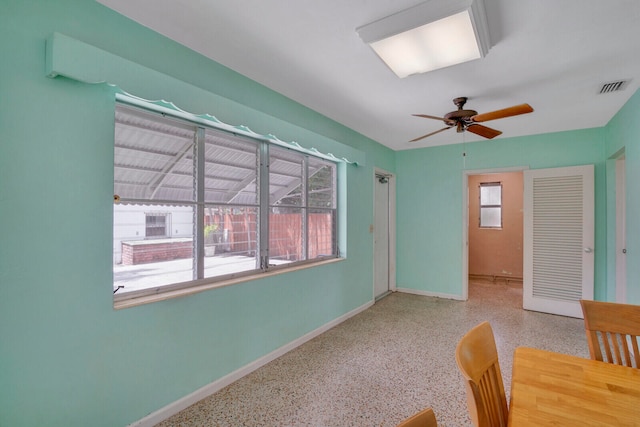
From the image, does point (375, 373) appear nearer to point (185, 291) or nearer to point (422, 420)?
point (185, 291)

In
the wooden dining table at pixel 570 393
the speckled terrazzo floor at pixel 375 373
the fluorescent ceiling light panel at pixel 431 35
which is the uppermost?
the fluorescent ceiling light panel at pixel 431 35

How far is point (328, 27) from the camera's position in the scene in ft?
6.07

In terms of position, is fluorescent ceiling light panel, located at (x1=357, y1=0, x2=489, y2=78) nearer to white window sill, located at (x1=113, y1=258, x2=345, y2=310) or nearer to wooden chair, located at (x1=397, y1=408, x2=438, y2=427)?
wooden chair, located at (x1=397, y1=408, x2=438, y2=427)

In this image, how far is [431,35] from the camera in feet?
5.98

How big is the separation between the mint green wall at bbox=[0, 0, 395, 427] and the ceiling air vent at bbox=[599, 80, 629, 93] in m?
3.25

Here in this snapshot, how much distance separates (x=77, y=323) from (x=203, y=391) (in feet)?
3.42

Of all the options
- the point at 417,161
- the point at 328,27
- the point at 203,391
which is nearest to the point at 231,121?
the point at 328,27

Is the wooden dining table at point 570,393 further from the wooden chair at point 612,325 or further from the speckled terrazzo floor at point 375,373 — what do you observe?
the speckled terrazzo floor at point 375,373

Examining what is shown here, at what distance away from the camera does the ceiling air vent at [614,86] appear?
8.48 ft

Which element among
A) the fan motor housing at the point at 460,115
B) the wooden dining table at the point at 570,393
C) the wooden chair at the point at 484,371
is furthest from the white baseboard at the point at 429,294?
the wooden chair at the point at 484,371

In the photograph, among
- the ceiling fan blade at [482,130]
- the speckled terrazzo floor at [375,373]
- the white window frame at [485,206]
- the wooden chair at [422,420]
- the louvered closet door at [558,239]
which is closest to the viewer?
the wooden chair at [422,420]

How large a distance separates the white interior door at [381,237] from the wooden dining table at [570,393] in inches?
135

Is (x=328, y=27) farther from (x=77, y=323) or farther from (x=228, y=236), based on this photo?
(x=77, y=323)

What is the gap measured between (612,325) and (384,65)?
2.15 metres
